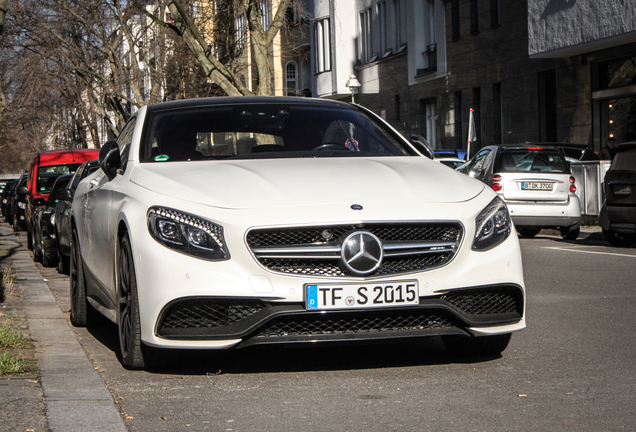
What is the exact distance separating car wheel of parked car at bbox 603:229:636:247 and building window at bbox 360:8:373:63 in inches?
1119

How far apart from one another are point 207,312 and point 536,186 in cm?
1411

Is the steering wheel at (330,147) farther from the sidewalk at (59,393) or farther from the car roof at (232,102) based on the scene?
the sidewalk at (59,393)

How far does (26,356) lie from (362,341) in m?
2.13

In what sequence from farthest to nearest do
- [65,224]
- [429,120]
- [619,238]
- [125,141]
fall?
[429,120] < [619,238] < [65,224] < [125,141]

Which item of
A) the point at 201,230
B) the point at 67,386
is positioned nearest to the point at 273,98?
the point at 201,230

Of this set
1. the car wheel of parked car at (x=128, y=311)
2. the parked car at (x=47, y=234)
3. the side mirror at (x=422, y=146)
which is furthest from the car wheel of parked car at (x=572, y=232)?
the car wheel of parked car at (x=128, y=311)

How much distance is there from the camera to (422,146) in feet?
23.4

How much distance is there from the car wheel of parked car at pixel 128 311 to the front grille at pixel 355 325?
28.7 inches

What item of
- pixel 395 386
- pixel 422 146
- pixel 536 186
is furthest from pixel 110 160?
pixel 536 186

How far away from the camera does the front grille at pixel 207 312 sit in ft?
17.2

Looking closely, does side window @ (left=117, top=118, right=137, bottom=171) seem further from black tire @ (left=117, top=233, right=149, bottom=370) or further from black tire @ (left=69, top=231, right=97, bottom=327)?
black tire @ (left=117, top=233, right=149, bottom=370)

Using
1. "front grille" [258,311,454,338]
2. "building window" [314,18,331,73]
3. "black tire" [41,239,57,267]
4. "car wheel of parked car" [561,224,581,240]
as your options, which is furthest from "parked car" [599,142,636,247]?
"building window" [314,18,331,73]

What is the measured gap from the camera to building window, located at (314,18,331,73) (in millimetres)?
45312

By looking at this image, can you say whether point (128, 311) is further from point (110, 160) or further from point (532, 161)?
point (532, 161)
